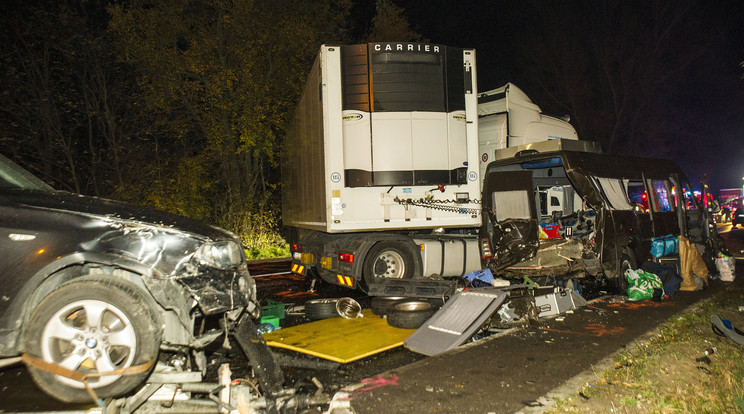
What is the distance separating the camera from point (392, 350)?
16.1ft

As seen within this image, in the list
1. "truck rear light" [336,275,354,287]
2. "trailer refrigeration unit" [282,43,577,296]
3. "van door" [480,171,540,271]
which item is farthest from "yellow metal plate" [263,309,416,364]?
"van door" [480,171,540,271]

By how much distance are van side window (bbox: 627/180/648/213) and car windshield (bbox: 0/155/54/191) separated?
837 centimetres

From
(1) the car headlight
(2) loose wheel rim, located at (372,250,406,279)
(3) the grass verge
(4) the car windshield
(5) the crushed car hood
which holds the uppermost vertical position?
(4) the car windshield

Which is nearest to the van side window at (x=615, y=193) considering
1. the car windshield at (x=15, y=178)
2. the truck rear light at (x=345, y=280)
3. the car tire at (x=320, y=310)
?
the truck rear light at (x=345, y=280)

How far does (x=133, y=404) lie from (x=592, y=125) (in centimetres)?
2790

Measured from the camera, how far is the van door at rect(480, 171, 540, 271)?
24.8 feet

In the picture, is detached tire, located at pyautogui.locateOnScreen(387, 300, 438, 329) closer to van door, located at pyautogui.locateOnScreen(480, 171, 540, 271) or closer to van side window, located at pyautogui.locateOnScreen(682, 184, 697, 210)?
van door, located at pyautogui.locateOnScreen(480, 171, 540, 271)

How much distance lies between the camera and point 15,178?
3514mm

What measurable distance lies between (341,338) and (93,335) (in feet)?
9.25

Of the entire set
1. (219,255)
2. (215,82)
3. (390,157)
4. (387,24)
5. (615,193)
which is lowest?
(219,255)

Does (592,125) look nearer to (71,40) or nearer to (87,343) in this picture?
(71,40)

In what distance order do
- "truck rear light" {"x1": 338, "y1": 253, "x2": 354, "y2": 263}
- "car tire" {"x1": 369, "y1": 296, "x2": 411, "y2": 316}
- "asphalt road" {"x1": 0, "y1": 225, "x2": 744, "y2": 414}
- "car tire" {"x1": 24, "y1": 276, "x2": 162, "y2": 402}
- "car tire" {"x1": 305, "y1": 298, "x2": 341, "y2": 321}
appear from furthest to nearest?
"truck rear light" {"x1": 338, "y1": 253, "x2": 354, "y2": 263}, "car tire" {"x1": 305, "y1": 298, "x2": 341, "y2": 321}, "car tire" {"x1": 369, "y1": 296, "x2": 411, "y2": 316}, "asphalt road" {"x1": 0, "y1": 225, "x2": 744, "y2": 414}, "car tire" {"x1": 24, "y1": 276, "x2": 162, "y2": 402}

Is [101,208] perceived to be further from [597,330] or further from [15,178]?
[597,330]

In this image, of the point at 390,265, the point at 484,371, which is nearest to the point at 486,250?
the point at 390,265
